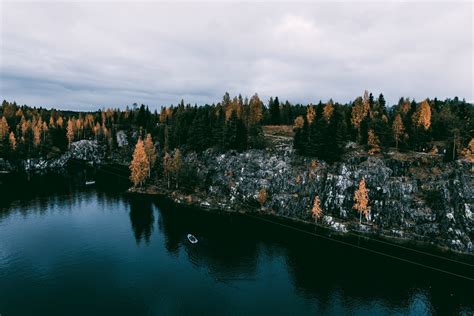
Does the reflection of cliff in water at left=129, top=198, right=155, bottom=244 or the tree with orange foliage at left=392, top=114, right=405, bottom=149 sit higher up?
the tree with orange foliage at left=392, top=114, right=405, bottom=149

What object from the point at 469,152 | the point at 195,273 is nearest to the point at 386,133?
the point at 469,152

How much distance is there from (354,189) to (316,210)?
54.8 feet

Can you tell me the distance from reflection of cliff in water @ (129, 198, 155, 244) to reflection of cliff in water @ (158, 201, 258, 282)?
4230mm

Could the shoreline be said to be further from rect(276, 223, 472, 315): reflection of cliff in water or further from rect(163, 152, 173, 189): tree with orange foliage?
rect(276, 223, 472, 315): reflection of cliff in water

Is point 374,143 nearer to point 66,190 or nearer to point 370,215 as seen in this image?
point 370,215

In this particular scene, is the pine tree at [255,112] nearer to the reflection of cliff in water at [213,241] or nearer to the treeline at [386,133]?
the treeline at [386,133]

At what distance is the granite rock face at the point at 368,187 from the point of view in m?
94.4

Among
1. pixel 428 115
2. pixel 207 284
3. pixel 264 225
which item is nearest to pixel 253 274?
pixel 207 284

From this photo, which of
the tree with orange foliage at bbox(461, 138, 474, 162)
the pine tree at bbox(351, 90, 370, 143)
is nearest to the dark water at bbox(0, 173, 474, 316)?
the tree with orange foliage at bbox(461, 138, 474, 162)

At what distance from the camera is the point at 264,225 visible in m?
111

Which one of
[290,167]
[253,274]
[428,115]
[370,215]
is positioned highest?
[428,115]

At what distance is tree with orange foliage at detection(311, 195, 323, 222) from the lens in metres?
109

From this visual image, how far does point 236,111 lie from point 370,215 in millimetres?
91954

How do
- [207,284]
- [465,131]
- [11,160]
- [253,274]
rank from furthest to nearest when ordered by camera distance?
[11,160]
[465,131]
[253,274]
[207,284]
